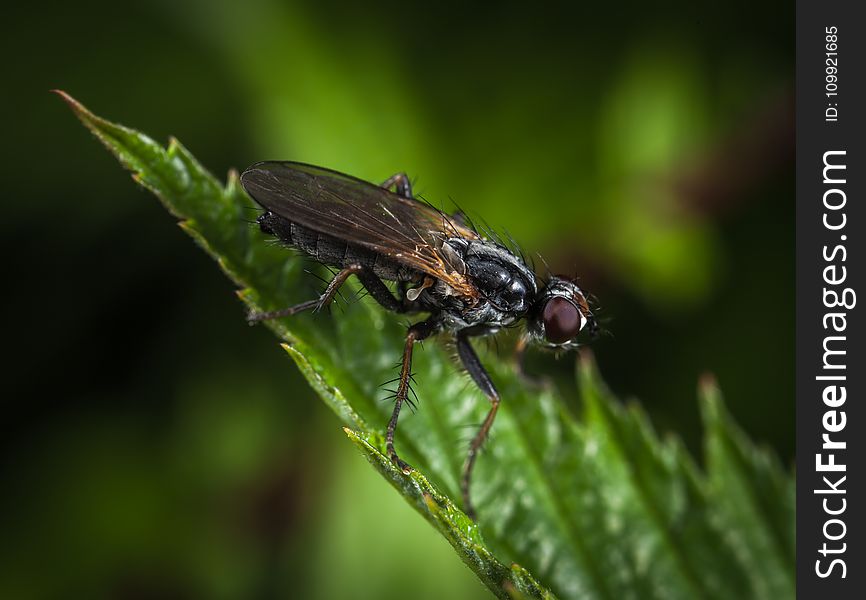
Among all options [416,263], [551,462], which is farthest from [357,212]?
[551,462]

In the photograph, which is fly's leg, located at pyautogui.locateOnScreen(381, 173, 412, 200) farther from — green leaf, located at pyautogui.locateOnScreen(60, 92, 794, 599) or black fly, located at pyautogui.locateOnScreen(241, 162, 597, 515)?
green leaf, located at pyautogui.locateOnScreen(60, 92, 794, 599)

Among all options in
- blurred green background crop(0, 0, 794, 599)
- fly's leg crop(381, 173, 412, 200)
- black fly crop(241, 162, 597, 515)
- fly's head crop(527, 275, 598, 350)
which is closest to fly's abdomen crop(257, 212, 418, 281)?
black fly crop(241, 162, 597, 515)

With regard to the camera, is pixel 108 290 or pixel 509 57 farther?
pixel 509 57

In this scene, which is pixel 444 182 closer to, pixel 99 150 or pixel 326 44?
pixel 326 44

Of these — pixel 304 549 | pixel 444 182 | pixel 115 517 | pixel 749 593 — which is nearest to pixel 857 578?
pixel 749 593

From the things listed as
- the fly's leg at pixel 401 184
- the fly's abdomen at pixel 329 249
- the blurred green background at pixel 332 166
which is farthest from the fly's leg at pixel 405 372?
the blurred green background at pixel 332 166

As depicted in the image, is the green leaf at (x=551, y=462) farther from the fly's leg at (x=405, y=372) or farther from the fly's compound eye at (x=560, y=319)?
the fly's compound eye at (x=560, y=319)
